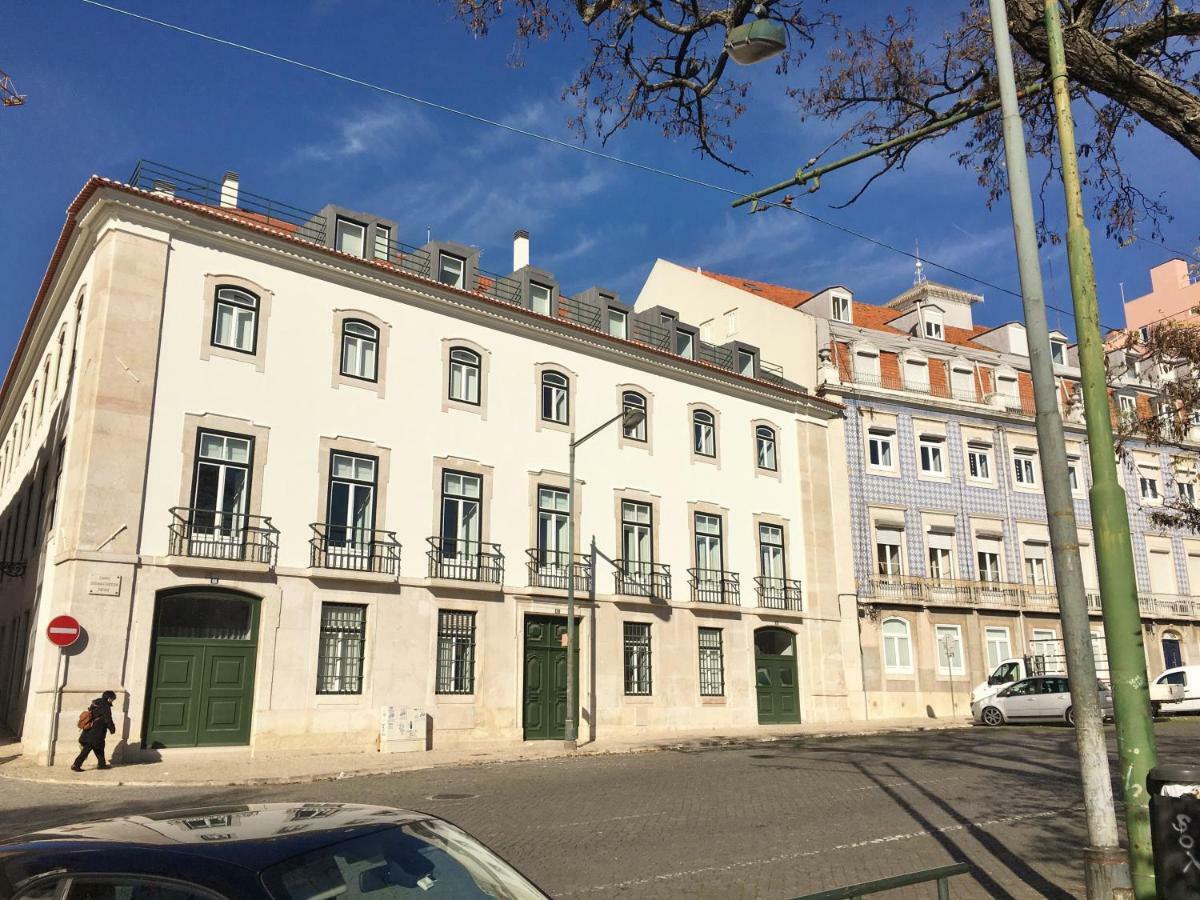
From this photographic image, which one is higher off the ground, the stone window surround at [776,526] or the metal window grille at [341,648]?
the stone window surround at [776,526]

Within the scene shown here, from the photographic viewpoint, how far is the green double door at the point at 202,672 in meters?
19.0

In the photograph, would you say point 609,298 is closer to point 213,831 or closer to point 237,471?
point 237,471

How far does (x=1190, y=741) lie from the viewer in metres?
20.4

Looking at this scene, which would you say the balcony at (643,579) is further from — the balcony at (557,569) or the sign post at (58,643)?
the sign post at (58,643)

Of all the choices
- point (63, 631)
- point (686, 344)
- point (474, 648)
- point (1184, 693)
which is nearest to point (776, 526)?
point (686, 344)

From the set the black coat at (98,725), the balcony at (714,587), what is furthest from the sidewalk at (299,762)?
the balcony at (714,587)

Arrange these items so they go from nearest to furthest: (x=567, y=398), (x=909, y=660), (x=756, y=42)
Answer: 1. (x=756, y=42)
2. (x=567, y=398)
3. (x=909, y=660)

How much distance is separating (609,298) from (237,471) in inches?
544

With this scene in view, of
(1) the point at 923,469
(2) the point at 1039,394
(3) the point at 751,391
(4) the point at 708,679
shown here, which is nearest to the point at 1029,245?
(2) the point at 1039,394

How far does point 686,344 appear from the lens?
33.1 meters

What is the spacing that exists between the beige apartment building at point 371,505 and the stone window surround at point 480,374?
0.09 meters

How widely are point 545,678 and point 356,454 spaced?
7.44m

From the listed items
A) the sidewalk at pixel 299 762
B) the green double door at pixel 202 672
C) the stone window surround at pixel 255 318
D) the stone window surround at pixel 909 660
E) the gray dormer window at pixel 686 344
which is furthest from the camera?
the stone window surround at pixel 909 660

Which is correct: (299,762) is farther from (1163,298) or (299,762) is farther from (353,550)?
(1163,298)
